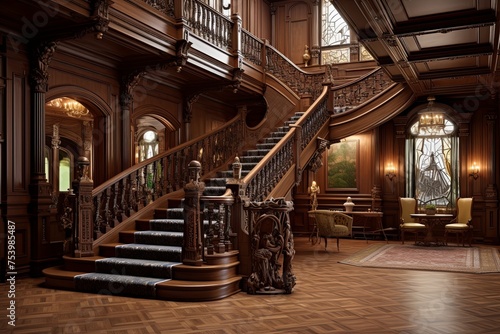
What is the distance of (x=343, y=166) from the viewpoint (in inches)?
484

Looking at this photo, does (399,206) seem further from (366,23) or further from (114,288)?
(114,288)

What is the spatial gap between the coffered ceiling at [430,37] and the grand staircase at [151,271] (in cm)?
340

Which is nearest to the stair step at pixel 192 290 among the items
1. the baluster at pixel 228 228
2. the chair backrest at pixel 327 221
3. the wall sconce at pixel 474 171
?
the baluster at pixel 228 228

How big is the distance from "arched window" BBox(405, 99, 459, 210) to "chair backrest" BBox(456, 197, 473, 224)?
72 centimetres

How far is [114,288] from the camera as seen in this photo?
17.5 feet

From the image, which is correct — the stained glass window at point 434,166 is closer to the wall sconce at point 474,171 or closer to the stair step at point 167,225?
the wall sconce at point 474,171

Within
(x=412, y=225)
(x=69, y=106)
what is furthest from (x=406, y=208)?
(x=69, y=106)

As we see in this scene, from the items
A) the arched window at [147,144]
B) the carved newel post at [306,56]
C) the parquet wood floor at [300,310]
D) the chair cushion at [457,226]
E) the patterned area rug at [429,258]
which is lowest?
the patterned area rug at [429,258]

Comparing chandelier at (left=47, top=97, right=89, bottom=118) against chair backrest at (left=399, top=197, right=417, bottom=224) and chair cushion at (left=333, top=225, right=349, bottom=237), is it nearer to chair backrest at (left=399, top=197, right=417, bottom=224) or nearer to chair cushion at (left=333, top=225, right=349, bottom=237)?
chair cushion at (left=333, top=225, right=349, bottom=237)

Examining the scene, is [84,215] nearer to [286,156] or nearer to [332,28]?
[286,156]

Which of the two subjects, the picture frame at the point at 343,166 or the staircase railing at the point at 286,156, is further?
the picture frame at the point at 343,166

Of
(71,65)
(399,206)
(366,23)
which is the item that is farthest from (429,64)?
(71,65)

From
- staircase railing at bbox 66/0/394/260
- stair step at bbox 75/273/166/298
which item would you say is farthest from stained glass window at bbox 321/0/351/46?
stair step at bbox 75/273/166/298

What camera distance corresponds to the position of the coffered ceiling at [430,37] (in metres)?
6.17
